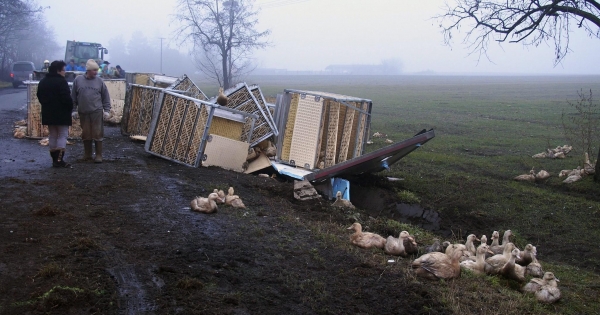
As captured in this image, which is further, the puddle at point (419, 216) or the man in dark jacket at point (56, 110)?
the man in dark jacket at point (56, 110)

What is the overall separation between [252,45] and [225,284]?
98.0ft

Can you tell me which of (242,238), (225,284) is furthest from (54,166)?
(225,284)

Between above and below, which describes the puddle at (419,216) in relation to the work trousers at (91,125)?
below

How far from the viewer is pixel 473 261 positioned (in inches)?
237

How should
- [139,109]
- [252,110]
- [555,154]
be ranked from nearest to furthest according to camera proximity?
[252,110] < [139,109] < [555,154]

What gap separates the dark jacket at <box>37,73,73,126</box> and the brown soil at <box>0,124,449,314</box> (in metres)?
1.46

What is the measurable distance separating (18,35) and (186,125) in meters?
63.7

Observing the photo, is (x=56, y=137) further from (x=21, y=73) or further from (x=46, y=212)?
(x=21, y=73)

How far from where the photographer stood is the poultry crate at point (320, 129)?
11578 millimetres

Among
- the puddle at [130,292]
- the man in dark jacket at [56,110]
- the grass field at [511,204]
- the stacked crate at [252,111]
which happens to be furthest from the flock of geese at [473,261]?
the man in dark jacket at [56,110]

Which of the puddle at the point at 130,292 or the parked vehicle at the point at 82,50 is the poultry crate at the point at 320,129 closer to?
the puddle at the point at 130,292

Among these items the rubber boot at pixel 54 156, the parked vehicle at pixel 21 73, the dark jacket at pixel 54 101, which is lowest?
the parked vehicle at pixel 21 73

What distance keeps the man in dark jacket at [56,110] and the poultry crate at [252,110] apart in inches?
124

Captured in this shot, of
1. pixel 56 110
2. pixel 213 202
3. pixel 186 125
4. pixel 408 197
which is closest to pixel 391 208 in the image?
pixel 408 197
